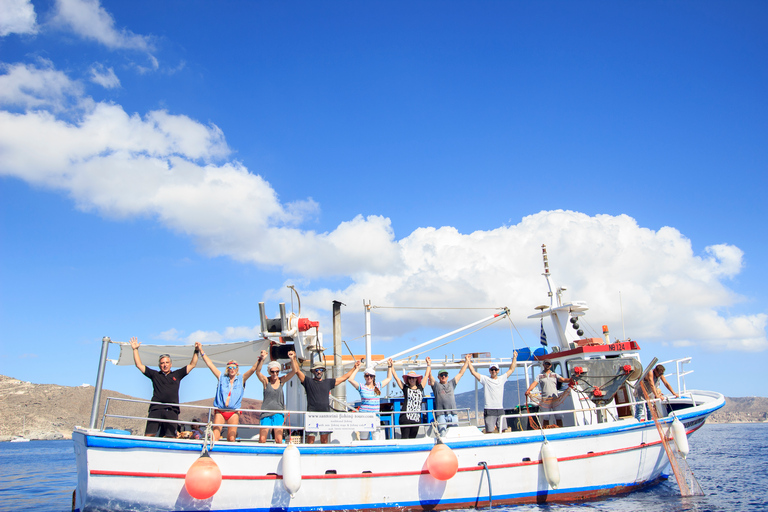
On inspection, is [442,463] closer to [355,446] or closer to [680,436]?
[355,446]

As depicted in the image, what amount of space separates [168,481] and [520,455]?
6.58 m

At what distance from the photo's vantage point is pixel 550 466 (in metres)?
10.0

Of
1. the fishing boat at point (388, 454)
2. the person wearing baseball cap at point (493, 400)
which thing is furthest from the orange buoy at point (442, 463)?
the person wearing baseball cap at point (493, 400)

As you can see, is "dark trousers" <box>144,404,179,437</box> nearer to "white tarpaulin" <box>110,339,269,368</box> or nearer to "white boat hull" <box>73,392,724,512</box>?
"white boat hull" <box>73,392,724,512</box>

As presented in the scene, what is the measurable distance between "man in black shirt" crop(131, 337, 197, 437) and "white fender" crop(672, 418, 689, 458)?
10771mm

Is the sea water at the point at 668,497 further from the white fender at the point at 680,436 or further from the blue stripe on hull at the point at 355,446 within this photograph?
the blue stripe on hull at the point at 355,446

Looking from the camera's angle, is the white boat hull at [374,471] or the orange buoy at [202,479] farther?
the white boat hull at [374,471]

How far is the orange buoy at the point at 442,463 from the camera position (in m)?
9.12

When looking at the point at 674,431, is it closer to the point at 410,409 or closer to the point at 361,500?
the point at 410,409

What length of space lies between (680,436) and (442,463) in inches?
245

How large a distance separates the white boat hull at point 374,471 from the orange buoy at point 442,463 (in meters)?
0.28

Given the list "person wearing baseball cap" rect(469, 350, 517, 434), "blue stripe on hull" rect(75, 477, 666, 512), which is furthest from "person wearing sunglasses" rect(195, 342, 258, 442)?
"person wearing baseball cap" rect(469, 350, 517, 434)

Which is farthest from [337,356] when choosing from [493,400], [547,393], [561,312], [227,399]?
[561,312]

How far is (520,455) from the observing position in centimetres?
1013
